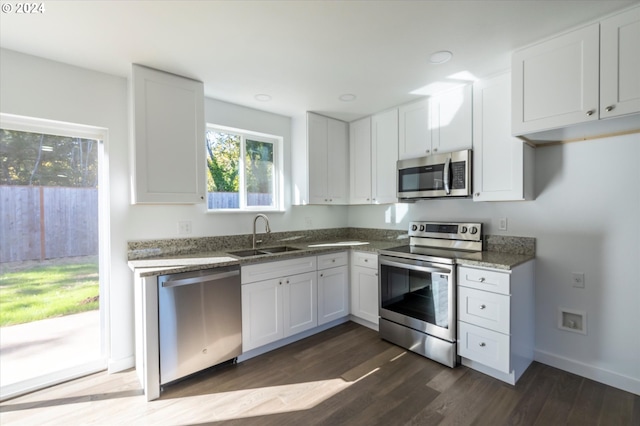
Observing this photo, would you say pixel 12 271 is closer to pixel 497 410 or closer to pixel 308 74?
pixel 308 74

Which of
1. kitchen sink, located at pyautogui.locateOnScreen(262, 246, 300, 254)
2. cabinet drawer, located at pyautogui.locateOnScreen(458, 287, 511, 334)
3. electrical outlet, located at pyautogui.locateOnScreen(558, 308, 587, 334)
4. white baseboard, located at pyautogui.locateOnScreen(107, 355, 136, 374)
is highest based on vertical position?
kitchen sink, located at pyautogui.locateOnScreen(262, 246, 300, 254)

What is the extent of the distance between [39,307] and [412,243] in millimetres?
3474

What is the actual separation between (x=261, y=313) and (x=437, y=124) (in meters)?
2.49

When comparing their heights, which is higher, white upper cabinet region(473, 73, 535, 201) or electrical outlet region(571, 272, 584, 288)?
white upper cabinet region(473, 73, 535, 201)

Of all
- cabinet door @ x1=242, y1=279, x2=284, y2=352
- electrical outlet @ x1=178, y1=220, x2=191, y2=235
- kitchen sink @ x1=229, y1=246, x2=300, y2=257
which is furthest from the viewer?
kitchen sink @ x1=229, y1=246, x2=300, y2=257

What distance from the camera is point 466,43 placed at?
198 cm

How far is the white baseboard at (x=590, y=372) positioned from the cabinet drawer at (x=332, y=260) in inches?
75.2

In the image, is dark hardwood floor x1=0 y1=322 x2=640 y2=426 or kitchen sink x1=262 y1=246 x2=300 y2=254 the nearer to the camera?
dark hardwood floor x1=0 y1=322 x2=640 y2=426

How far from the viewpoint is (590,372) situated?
87.2 inches

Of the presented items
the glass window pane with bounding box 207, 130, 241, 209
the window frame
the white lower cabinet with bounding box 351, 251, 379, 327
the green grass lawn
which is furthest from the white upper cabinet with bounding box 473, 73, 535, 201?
the green grass lawn

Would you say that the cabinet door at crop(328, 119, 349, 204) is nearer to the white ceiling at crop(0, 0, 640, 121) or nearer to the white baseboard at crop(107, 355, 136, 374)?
the white ceiling at crop(0, 0, 640, 121)

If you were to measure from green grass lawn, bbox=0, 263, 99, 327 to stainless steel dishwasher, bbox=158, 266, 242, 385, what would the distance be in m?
0.94

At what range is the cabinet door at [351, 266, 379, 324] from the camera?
10.0 feet

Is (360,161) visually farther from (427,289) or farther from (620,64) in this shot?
(620,64)
